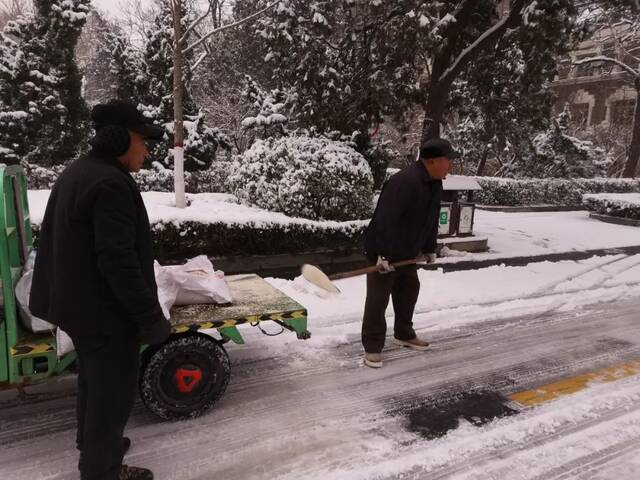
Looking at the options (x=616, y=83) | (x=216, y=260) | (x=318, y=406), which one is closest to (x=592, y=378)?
(x=318, y=406)

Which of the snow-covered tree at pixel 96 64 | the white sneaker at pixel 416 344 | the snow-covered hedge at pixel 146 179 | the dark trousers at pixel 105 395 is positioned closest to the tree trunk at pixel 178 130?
the snow-covered hedge at pixel 146 179

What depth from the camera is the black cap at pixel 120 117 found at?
2254mm

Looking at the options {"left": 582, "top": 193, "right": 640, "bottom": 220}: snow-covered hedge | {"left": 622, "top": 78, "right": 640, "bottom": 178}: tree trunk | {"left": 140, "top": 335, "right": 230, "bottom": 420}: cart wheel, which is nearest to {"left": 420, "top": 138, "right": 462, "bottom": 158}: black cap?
{"left": 140, "top": 335, "right": 230, "bottom": 420}: cart wheel

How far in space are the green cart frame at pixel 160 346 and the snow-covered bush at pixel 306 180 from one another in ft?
13.5

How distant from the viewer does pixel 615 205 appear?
15008 millimetres

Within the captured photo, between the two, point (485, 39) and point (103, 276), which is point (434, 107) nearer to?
point (485, 39)

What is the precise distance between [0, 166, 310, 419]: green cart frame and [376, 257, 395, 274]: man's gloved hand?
94 cm

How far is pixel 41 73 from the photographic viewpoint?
1341cm

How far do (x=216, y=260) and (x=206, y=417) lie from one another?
3589 millimetres

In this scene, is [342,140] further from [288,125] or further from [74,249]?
[74,249]

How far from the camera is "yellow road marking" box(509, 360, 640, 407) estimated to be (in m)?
3.77

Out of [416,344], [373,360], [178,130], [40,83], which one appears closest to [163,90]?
[40,83]

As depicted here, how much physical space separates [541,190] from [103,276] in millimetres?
18756

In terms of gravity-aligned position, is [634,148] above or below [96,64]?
below
